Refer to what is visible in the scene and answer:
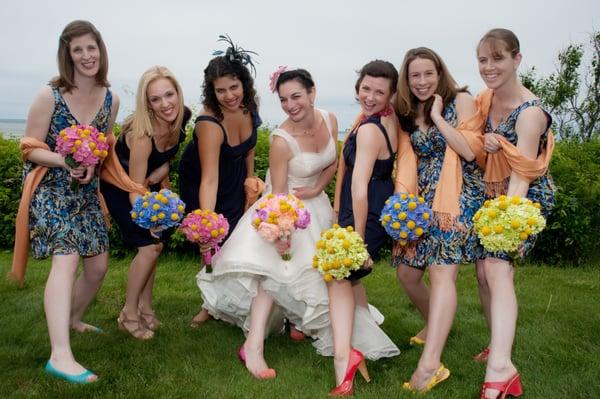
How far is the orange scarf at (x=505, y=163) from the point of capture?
394 centimetres

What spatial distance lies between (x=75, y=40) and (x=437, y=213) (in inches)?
117

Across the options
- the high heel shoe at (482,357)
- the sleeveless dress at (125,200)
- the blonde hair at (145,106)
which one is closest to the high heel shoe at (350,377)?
the high heel shoe at (482,357)

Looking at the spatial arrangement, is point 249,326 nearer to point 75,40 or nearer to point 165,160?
point 165,160

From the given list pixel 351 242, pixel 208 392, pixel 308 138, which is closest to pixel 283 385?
pixel 208 392

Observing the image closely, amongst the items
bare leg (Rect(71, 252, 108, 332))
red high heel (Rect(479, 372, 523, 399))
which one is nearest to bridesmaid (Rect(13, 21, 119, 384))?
bare leg (Rect(71, 252, 108, 332))

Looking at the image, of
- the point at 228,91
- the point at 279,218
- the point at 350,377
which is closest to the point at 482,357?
the point at 350,377

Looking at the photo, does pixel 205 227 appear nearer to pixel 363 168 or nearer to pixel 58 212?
pixel 58 212

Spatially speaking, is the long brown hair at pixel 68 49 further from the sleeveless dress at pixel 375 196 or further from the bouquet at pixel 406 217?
the bouquet at pixel 406 217

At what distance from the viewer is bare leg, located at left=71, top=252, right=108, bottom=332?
4.94 meters

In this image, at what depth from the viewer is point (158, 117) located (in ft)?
16.7

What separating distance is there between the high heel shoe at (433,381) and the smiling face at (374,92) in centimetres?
199

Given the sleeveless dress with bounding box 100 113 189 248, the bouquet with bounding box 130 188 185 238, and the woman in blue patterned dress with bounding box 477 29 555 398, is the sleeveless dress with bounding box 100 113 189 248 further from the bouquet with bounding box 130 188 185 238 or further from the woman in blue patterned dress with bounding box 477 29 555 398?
the woman in blue patterned dress with bounding box 477 29 555 398

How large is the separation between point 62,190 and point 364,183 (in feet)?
7.51

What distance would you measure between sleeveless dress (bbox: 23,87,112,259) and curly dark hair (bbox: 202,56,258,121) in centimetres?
104
